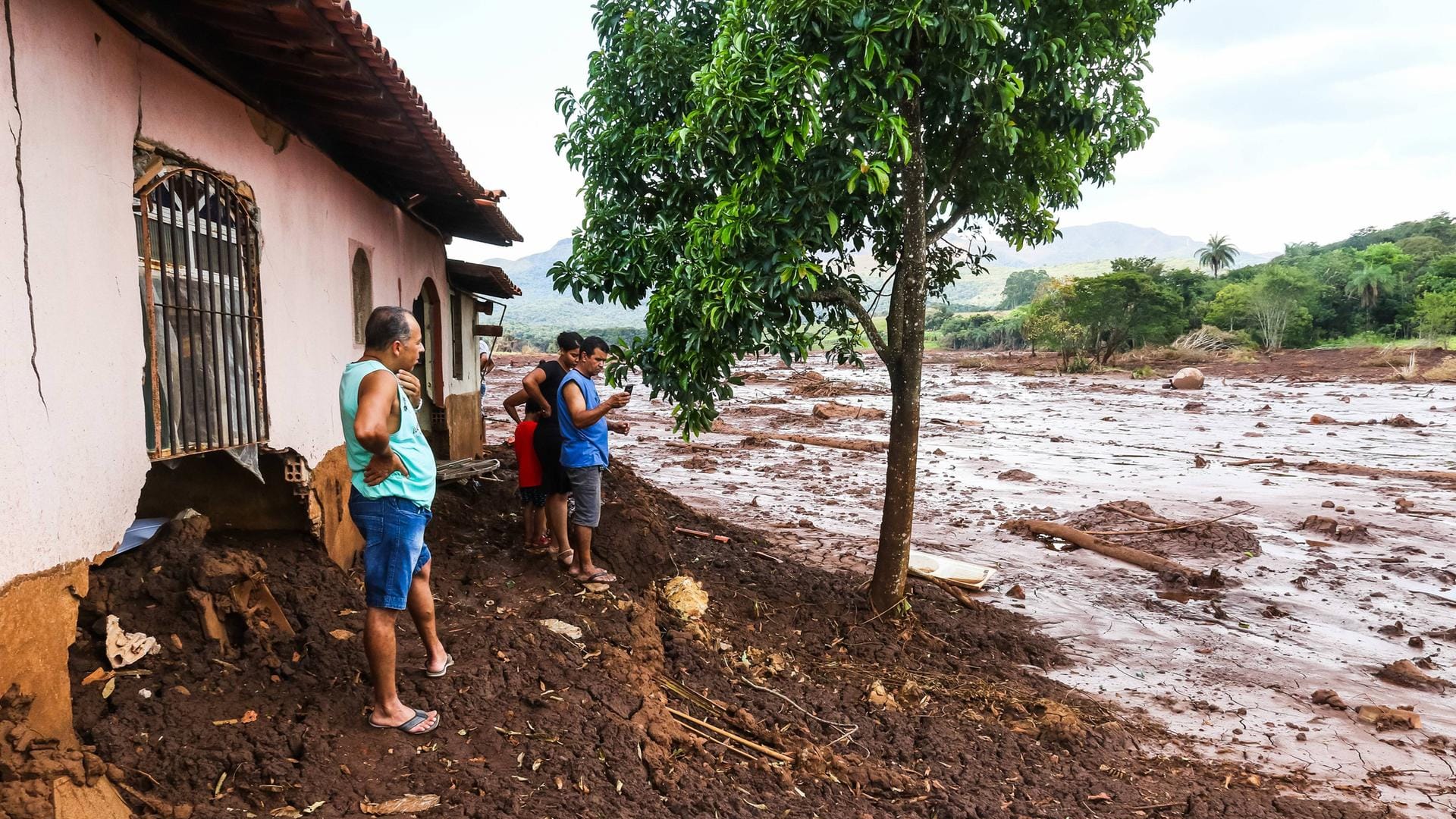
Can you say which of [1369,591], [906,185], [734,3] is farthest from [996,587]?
[734,3]

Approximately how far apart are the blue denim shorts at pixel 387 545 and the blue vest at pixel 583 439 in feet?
7.14

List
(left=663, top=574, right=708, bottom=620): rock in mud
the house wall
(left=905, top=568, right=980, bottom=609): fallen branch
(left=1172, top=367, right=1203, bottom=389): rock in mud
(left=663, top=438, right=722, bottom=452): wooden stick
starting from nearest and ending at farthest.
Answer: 1. the house wall
2. (left=663, top=574, right=708, bottom=620): rock in mud
3. (left=905, top=568, right=980, bottom=609): fallen branch
4. (left=663, top=438, right=722, bottom=452): wooden stick
5. (left=1172, top=367, right=1203, bottom=389): rock in mud

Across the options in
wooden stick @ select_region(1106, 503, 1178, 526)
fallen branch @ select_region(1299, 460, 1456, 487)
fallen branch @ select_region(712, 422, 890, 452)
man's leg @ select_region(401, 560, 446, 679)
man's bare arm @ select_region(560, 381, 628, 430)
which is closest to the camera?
man's leg @ select_region(401, 560, 446, 679)

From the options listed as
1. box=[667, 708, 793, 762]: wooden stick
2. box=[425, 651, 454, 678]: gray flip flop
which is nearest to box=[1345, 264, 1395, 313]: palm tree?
box=[667, 708, 793, 762]: wooden stick

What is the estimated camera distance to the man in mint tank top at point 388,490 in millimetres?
3451

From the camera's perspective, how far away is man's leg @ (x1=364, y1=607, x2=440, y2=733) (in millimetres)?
3559

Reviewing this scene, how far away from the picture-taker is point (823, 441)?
18.4 m

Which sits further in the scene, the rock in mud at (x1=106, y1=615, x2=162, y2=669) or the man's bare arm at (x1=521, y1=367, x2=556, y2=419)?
the man's bare arm at (x1=521, y1=367, x2=556, y2=419)

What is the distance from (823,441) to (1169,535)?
8.95 m

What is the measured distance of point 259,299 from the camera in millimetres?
5031

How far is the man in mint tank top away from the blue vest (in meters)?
2.05

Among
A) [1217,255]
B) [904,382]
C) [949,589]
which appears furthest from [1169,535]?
[1217,255]

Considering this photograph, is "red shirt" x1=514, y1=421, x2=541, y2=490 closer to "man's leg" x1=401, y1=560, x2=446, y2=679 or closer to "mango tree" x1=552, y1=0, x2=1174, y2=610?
"mango tree" x1=552, y1=0, x2=1174, y2=610

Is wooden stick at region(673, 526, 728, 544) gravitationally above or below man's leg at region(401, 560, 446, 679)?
below
